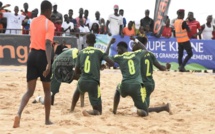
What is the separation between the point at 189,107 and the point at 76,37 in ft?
27.7

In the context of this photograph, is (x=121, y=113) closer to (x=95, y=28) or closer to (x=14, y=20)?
(x=14, y=20)

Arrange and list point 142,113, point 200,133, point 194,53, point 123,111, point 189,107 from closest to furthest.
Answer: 1. point 200,133
2. point 142,113
3. point 123,111
4. point 189,107
5. point 194,53

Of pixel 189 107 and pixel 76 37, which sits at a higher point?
pixel 76 37

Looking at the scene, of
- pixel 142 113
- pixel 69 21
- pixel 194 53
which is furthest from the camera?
pixel 69 21

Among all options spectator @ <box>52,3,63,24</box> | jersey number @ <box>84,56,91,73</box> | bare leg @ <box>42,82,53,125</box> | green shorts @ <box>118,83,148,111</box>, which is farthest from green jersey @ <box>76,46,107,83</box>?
spectator @ <box>52,3,63,24</box>

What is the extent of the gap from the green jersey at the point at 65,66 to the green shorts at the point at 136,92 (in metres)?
1.02

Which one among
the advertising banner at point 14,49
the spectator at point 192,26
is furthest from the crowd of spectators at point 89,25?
the advertising banner at point 14,49

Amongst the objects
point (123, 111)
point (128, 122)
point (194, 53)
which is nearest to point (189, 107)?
point (123, 111)

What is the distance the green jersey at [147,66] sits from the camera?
8.49 meters

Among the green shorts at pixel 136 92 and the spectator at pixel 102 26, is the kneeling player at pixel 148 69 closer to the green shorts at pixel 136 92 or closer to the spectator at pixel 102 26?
the green shorts at pixel 136 92

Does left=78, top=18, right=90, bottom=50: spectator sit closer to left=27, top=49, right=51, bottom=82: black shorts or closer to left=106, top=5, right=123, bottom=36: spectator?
left=106, top=5, right=123, bottom=36: spectator

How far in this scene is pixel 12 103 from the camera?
31.2ft

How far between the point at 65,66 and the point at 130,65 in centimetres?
124

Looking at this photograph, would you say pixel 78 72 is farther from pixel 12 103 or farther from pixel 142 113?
pixel 12 103
